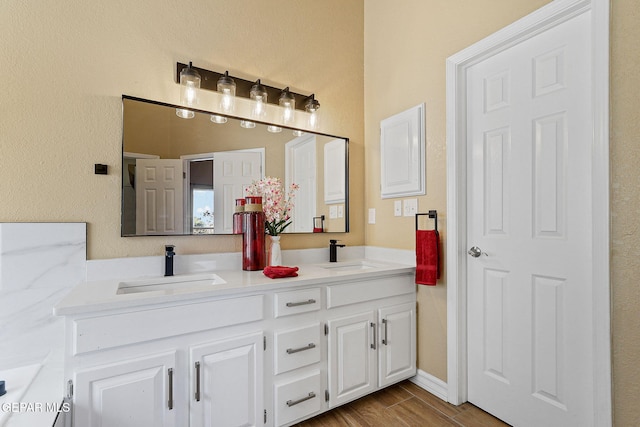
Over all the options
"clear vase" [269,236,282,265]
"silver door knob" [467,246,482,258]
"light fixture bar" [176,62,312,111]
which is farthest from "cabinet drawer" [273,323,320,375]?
"light fixture bar" [176,62,312,111]

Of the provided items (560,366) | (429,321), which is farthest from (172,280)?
(560,366)

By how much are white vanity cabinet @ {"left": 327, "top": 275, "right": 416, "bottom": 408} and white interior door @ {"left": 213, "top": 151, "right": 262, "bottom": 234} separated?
0.81m

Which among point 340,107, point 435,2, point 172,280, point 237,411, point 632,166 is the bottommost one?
point 237,411

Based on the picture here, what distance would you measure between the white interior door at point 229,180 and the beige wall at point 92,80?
4.9 inches

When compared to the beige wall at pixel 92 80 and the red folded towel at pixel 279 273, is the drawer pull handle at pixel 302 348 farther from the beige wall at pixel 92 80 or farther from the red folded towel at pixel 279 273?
the beige wall at pixel 92 80

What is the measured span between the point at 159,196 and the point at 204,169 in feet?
1.00

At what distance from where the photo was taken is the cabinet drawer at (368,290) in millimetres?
1739

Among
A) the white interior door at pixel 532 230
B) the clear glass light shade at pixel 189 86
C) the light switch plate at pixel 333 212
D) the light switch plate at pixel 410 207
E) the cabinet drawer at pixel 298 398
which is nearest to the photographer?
the white interior door at pixel 532 230

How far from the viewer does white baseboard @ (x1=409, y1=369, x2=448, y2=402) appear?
75.6 inches

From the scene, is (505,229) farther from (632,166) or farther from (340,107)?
(340,107)

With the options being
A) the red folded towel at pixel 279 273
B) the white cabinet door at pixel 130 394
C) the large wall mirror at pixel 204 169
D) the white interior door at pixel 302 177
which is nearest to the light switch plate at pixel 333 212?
the large wall mirror at pixel 204 169

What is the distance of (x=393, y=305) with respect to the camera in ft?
6.51

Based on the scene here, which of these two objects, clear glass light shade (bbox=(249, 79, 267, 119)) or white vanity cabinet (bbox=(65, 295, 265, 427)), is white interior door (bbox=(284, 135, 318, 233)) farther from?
white vanity cabinet (bbox=(65, 295, 265, 427))

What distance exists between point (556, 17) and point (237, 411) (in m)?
2.38
